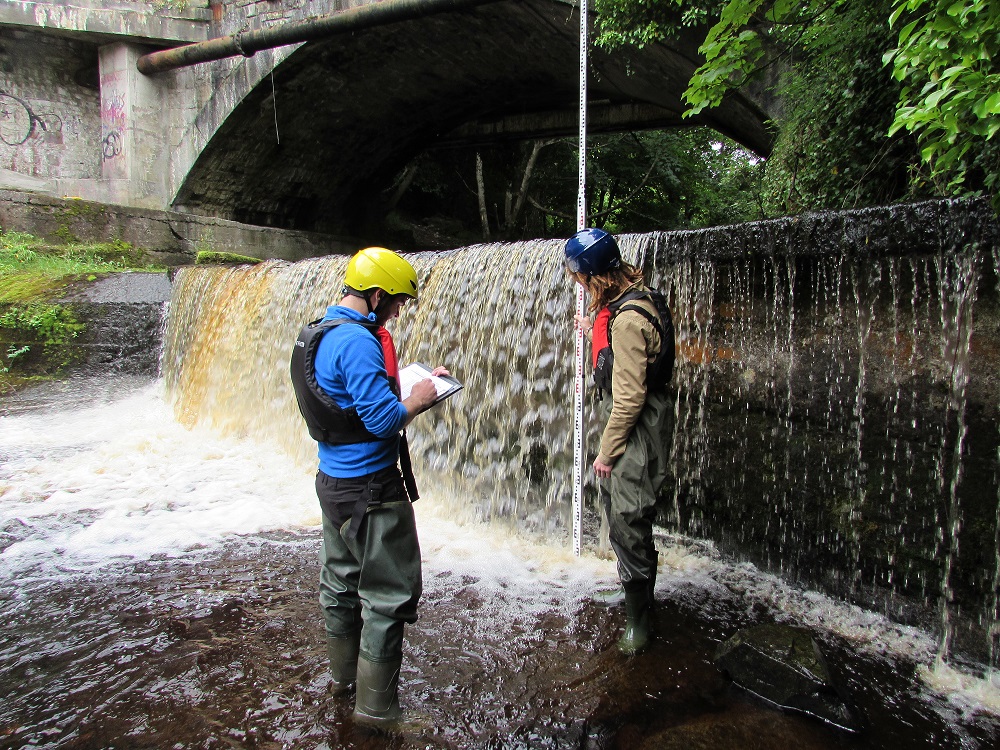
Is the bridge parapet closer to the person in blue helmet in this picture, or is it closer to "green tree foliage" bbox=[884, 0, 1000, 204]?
the person in blue helmet

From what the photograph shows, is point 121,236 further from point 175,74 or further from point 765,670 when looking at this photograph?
point 765,670

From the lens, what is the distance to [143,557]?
4469 mm

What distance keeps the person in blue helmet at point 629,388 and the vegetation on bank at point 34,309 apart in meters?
8.60

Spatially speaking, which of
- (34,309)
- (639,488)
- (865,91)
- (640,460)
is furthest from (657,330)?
(34,309)

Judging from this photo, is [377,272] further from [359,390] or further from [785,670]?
[785,670]

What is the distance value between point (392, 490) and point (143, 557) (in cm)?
298

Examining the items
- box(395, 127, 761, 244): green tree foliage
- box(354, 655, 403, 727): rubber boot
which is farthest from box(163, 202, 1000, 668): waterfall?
box(395, 127, 761, 244): green tree foliage

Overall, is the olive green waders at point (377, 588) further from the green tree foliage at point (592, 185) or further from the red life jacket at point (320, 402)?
the green tree foliage at point (592, 185)

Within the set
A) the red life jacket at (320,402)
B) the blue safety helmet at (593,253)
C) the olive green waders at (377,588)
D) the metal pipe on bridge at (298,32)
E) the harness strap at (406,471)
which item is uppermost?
the metal pipe on bridge at (298,32)

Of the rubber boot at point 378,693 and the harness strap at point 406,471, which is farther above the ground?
the harness strap at point 406,471

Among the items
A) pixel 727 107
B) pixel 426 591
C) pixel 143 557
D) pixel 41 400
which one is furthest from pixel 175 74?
pixel 426 591

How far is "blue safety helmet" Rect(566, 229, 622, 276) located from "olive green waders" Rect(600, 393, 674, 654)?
66 cm

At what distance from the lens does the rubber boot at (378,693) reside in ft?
8.17

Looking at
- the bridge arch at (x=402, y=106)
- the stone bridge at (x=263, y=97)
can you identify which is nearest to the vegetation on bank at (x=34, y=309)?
the stone bridge at (x=263, y=97)
